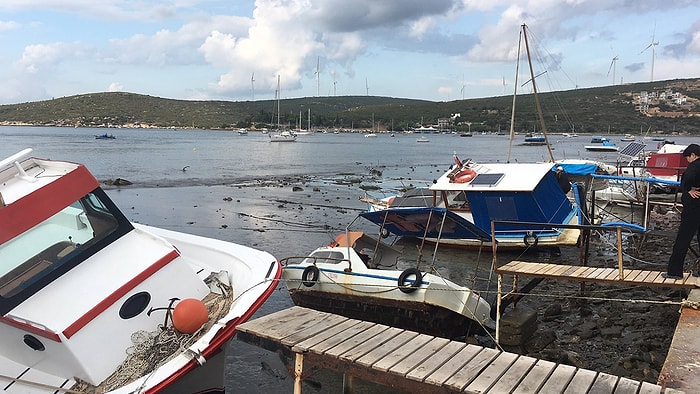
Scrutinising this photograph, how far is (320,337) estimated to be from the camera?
668cm

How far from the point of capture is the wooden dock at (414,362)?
5426 millimetres

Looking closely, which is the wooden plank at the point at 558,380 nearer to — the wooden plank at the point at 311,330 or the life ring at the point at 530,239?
the wooden plank at the point at 311,330

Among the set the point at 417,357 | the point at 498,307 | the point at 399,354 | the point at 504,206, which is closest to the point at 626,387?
the point at 417,357

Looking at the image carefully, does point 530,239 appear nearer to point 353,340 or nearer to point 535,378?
point 353,340

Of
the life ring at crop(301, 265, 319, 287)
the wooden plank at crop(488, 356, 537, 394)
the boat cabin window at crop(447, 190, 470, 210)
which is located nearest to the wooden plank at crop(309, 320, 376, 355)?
the wooden plank at crop(488, 356, 537, 394)

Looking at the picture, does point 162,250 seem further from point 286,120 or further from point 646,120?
point 286,120

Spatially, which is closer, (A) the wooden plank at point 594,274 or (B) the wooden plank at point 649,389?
(B) the wooden plank at point 649,389

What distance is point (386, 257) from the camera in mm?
13359

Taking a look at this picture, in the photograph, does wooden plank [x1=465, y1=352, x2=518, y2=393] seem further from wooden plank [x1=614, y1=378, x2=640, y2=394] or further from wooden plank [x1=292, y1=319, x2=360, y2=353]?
wooden plank [x1=292, y1=319, x2=360, y2=353]

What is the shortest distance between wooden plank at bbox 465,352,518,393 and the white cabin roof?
11.4 metres

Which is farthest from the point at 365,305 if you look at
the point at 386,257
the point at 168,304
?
the point at 168,304

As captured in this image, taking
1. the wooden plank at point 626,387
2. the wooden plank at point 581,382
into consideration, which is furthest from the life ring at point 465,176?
the wooden plank at point 626,387

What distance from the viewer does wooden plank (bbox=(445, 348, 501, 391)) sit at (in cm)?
543

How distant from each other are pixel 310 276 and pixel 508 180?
8547 mm
